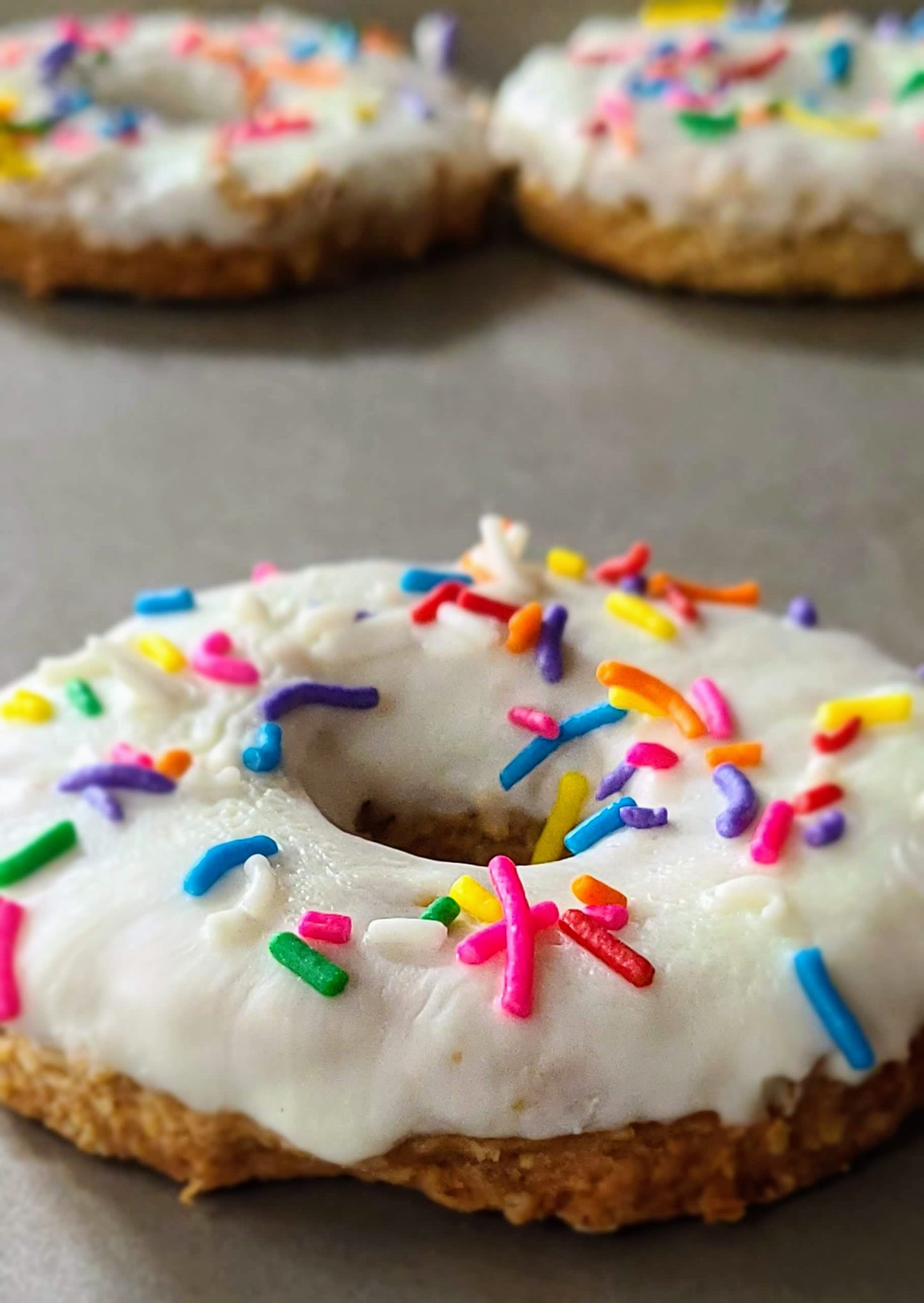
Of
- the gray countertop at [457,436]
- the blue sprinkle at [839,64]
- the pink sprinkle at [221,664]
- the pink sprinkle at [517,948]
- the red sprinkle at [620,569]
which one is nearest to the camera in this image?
the pink sprinkle at [517,948]

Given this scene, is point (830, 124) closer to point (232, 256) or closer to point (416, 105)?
point (416, 105)

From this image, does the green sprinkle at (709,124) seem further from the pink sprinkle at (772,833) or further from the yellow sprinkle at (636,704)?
the pink sprinkle at (772,833)

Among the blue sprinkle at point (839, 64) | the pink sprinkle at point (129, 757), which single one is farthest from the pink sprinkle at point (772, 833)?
the blue sprinkle at point (839, 64)

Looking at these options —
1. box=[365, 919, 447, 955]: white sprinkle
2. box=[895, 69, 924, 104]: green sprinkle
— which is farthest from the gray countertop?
box=[365, 919, 447, 955]: white sprinkle

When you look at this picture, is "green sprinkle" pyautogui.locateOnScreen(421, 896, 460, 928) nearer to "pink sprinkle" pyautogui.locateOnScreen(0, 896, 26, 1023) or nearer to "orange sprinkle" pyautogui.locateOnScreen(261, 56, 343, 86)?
"pink sprinkle" pyautogui.locateOnScreen(0, 896, 26, 1023)

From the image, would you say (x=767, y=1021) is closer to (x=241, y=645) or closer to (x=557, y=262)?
(x=241, y=645)
